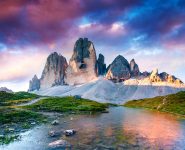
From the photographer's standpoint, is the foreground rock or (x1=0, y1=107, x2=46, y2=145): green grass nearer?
the foreground rock

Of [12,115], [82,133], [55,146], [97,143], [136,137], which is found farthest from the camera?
[12,115]

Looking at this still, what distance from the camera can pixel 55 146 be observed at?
4678 centimetres

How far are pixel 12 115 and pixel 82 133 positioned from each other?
120 ft

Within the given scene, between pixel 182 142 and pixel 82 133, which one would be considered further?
pixel 82 133

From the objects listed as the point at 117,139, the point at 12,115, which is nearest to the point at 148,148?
the point at 117,139

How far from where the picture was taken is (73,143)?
49719mm

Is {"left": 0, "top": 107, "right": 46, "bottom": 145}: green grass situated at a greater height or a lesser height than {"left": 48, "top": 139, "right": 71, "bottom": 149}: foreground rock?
greater

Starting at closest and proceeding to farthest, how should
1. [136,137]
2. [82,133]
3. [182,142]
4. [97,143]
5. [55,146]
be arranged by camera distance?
[55,146] < [97,143] < [182,142] < [136,137] < [82,133]

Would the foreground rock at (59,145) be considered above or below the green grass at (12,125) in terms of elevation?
below

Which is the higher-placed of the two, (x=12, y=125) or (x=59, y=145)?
(x=12, y=125)

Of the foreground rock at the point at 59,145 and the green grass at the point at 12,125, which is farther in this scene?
the green grass at the point at 12,125

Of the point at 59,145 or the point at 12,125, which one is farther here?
the point at 12,125

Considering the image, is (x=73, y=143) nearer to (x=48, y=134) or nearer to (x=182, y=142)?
(x=48, y=134)

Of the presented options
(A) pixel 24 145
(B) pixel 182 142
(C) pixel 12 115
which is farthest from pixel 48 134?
(C) pixel 12 115
